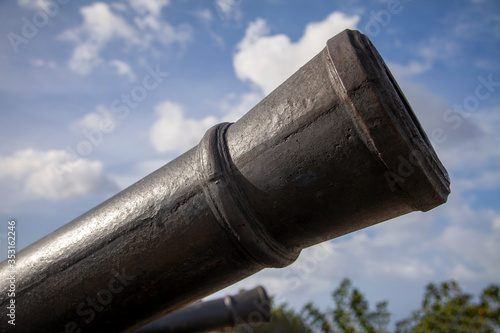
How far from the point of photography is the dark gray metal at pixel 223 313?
4848 millimetres

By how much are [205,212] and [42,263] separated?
1.11 metres

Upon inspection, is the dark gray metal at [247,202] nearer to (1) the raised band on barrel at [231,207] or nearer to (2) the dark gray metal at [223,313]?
(1) the raised band on barrel at [231,207]

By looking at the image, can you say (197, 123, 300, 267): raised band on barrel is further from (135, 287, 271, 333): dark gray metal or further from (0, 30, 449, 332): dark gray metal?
(135, 287, 271, 333): dark gray metal

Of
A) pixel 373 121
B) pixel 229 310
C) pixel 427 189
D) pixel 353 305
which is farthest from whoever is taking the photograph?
pixel 353 305

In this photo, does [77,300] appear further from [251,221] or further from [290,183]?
[290,183]

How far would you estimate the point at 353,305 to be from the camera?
312 inches

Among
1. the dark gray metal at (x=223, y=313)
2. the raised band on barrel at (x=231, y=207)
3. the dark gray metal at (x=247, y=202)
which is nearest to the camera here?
the dark gray metal at (x=247, y=202)

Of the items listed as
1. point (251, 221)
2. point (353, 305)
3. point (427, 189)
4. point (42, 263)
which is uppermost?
point (353, 305)

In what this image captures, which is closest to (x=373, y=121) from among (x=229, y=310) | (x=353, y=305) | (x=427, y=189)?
(x=427, y=189)

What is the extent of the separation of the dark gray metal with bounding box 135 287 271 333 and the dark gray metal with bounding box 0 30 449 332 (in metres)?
2.35

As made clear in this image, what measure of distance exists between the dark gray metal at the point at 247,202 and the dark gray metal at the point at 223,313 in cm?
235

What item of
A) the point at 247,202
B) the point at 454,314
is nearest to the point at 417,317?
the point at 454,314

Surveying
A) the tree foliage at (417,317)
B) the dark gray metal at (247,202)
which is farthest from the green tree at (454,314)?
the dark gray metal at (247,202)

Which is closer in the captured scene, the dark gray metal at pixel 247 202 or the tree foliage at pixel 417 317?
the dark gray metal at pixel 247 202
